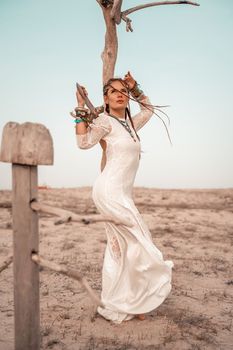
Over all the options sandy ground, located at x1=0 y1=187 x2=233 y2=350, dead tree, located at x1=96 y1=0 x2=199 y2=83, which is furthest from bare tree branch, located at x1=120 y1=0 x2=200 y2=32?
sandy ground, located at x1=0 y1=187 x2=233 y2=350

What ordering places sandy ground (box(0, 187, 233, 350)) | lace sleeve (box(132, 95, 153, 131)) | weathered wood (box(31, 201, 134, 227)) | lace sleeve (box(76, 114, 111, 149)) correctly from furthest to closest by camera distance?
lace sleeve (box(132, 95, 153, 131)) < sandy ground (box(0, 187, 233, 350)) < lace sleeve (box(76, 114, 111, 149)) < weathered wood (box(31, 201, 134, 227))

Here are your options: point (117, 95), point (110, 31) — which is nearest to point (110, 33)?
point (110, 31)

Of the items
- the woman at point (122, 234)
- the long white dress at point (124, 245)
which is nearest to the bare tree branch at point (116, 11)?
the woman at point (122, 234)

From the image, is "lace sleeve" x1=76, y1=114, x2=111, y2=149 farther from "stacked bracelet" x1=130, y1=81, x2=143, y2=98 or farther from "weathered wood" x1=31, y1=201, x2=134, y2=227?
"weathered wood" x1=31, y1=201, x2=134, y2=227

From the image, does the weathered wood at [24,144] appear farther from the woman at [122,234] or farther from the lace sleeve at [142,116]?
the lace sleeve at [142,116]

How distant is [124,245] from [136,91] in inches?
68.9

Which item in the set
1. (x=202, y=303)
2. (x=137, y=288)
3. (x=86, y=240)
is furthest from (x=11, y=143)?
(x=86, y=240)

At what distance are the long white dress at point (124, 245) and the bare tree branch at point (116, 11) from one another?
1.51m

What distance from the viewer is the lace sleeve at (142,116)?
412 cm

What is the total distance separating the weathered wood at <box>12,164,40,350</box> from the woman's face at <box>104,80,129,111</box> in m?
1.77

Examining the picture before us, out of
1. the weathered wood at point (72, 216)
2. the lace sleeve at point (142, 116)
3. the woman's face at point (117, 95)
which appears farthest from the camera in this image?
the lace sleeve at point (142, 116)

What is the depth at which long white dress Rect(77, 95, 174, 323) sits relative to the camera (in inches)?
140

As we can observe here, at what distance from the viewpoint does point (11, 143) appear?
7.25ft

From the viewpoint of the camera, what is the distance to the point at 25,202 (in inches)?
89.0
